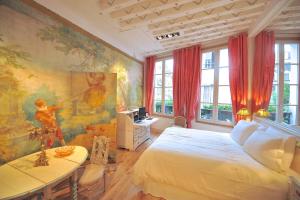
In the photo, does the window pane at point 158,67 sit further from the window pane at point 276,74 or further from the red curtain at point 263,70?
the window pane at point 276,74

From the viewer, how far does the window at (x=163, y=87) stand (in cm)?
526

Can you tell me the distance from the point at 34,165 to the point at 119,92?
2.57 meters

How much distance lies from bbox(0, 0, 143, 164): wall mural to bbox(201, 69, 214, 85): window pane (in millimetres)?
2907

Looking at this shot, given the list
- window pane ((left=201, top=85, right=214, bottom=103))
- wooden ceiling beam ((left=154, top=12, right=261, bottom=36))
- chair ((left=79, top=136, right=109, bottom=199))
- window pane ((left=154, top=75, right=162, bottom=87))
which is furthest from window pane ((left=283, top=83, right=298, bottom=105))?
chair ((left=79, top=136, right=109, bottom=199))

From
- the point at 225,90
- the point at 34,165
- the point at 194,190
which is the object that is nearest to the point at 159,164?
the point at 194,190

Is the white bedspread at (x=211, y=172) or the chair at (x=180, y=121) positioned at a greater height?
the chair at (x=180, y=121)

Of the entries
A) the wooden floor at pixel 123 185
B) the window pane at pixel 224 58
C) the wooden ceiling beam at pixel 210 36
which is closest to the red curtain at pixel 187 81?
the wooden ceiling beam at pixel 210 36

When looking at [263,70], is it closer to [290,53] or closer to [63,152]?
[290,53]

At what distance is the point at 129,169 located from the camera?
9.21ft

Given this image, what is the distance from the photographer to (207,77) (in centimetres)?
448

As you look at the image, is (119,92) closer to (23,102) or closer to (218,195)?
(23,102)

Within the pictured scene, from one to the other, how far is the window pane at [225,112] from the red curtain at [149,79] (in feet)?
7.81

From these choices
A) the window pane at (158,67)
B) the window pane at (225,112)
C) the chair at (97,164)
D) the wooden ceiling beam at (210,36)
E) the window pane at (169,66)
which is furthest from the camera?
the window pane at (158,67)

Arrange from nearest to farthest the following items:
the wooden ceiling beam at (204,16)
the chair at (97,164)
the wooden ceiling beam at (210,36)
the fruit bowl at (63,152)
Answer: the fruit bowl at (63,152) < the chair at (97,164) < the wooden ceiling beam at (204,16) < the wooden ceiling beam at (210,36)
